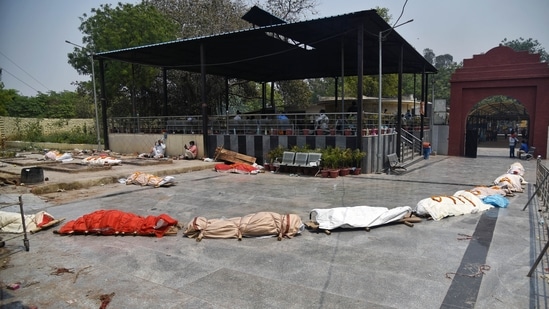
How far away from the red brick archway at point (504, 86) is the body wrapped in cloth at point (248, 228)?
19702 millimetres

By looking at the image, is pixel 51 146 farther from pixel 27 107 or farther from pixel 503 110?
pixel 503 110

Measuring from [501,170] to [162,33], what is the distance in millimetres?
20487

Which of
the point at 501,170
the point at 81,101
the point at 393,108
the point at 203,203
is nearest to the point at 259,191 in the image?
the point at 203,203

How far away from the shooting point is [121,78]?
77.5 ft

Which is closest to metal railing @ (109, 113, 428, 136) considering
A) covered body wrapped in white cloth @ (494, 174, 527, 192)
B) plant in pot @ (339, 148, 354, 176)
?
plant in pot @ (339, 148, 354, 176)

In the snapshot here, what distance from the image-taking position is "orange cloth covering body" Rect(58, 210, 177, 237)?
6473 millimetres

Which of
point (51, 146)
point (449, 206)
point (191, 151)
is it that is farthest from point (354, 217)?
point (51, 146)

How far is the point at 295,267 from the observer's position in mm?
4984

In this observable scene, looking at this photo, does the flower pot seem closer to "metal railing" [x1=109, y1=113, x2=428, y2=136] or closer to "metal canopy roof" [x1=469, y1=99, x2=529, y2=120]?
"metal railing" [x1=109, y1=113, x2=428, y2=136]

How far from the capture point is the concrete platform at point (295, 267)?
4.07 meters

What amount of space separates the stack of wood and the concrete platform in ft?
25.4

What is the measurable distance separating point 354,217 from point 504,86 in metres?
19.0

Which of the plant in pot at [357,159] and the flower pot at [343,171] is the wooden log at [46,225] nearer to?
the flower pot at [343,171]

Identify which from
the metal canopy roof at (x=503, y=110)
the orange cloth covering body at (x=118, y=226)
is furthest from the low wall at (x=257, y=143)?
the metal canopy roof at (x=503, y=110)
